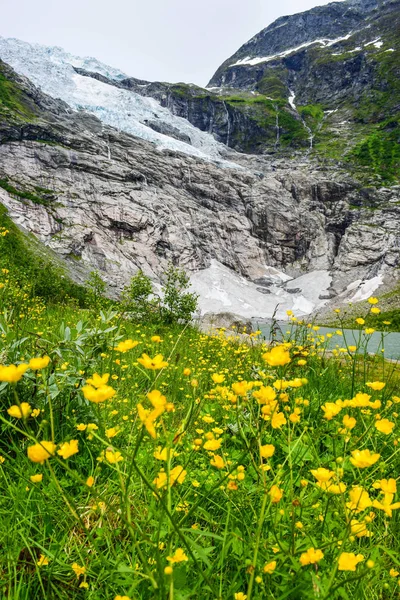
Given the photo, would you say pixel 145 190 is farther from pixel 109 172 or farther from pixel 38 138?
pixel 38 138

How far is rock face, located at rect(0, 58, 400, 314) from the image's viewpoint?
63469 mm

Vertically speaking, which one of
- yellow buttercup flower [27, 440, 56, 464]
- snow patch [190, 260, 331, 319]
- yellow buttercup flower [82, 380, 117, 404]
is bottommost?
snow patch [190, 260, 331, 319]

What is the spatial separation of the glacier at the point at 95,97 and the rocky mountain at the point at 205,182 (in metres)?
0.53

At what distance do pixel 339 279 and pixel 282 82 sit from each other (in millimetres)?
120235

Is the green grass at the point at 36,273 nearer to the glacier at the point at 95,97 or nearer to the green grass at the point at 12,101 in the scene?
the green grass at the point at 12,101

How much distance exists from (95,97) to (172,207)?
47.9 metres

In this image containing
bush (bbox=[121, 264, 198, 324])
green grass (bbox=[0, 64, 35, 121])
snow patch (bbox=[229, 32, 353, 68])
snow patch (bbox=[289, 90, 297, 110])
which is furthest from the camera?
snow patch (bbox=[229, 32, 353, 68])

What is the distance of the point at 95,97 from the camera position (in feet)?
319

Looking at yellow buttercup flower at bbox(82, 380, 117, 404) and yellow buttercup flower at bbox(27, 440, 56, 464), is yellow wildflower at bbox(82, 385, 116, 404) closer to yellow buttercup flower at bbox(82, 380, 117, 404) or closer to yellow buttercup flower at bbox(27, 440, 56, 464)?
yellow buttercup flower at bbox(82, 380, 117, 404)

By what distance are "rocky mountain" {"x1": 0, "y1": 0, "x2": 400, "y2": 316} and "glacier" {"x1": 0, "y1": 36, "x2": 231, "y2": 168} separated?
1.74 feet

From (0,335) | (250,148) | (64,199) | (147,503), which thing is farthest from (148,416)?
(250,148)

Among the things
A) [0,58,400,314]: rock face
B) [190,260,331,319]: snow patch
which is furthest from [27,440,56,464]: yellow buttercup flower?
[190,260,331,319]: snow patch

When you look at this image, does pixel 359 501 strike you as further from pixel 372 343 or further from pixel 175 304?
pixel 372 343

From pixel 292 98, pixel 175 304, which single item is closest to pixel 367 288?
pixel 175 304
